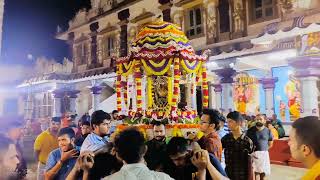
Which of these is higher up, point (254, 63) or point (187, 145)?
point (254, 63)

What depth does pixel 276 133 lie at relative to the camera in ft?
32.2

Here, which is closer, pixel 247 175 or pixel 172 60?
pixel 247 175

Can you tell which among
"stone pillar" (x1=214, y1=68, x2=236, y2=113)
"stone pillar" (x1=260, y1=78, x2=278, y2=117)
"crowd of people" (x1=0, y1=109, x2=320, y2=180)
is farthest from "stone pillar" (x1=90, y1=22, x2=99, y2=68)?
"crowd of people" (x1=0, y1=109, x2=320, y2=180)

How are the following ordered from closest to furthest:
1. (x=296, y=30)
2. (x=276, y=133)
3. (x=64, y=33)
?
(x=296, y=30) < (x=276, y=133) < (x=64, y=33)

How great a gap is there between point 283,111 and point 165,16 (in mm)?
7155

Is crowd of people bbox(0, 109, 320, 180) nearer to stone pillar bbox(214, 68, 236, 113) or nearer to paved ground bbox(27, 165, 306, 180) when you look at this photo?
paved ground bbox(27, 165, 306, 180)

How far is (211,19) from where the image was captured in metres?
13.4

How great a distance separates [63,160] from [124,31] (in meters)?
15.5

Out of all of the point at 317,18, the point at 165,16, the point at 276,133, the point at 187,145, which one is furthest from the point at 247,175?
the point at 165,16

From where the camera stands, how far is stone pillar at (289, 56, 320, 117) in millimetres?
8836

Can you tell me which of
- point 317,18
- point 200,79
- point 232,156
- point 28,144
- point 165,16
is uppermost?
point 165,16

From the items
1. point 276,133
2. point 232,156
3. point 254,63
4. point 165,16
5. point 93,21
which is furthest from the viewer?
point 93,21

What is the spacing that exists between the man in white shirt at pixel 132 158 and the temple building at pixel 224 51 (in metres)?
7.20

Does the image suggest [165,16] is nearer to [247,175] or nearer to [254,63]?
[254,63]
